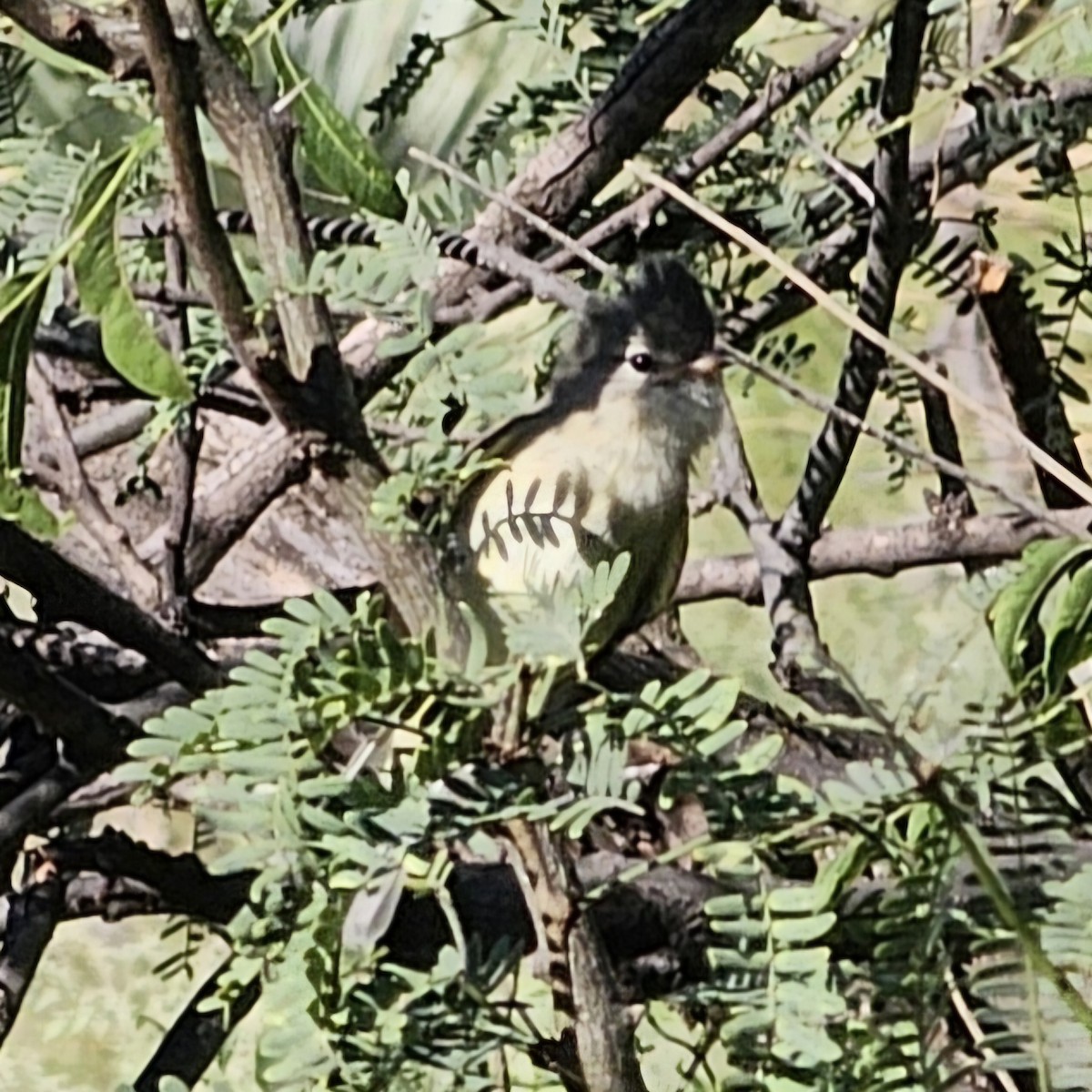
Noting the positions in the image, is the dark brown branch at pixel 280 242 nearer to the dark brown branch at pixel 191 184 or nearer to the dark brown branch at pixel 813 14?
the dark brown branch at pixel 191 184

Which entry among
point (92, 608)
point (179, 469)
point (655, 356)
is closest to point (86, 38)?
point (92, 608)

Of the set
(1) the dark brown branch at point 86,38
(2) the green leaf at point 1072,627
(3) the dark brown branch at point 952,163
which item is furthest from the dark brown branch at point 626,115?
(2) the green leaf at point 1072,627

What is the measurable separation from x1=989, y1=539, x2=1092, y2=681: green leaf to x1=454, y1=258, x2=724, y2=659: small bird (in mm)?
296

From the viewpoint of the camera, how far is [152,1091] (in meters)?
0.57

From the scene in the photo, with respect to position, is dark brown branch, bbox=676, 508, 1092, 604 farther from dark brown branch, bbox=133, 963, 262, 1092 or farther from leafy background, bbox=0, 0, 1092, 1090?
dark brown branch, bbox=133, 963, 262, 1092

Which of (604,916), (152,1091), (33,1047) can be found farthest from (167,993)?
(604,916)

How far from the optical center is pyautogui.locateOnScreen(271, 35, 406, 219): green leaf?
438 mm

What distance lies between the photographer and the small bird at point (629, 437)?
2.26ft

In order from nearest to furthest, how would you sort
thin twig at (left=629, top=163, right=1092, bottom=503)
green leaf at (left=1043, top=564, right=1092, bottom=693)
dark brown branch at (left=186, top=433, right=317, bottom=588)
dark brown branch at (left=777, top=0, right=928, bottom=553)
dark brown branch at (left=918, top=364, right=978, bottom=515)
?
green leaf at (left=1043, top=564, right=1092, bottom=693), thin twig at (left=629, top=163, right=1092, bottom=503), dark brown branch at (left=777, top=0, right=928, bottom=553), dark brown branch at (left=186, top=433, right=317, bottom=588), dark brown branch at (left=918, top=364, right=978, bottom=515)

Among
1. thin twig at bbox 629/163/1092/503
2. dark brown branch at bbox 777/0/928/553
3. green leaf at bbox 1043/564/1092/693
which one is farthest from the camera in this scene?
dark brown branch at bbox 777/0/928/553

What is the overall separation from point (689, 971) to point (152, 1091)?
204 mm

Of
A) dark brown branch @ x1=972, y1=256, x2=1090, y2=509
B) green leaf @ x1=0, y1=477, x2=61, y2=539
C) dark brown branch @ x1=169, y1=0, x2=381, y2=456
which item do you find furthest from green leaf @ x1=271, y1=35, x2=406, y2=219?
dark brown branch @ x1=972, y1=256, x2=1090, y2=509

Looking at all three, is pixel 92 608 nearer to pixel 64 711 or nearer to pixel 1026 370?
pixel 64 711

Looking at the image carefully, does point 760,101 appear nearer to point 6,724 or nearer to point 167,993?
point 6,724
